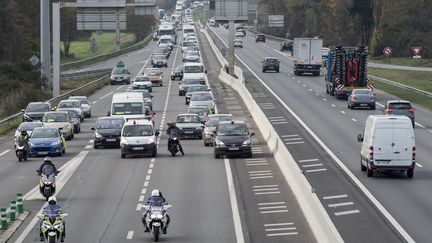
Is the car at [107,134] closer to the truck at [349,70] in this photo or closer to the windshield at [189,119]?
the windshield at [189,119]

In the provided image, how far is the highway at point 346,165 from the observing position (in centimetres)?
2792

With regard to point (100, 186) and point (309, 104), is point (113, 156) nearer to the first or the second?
point (100, 186)

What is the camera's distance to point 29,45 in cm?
13462

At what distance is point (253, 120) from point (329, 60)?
66.5ft

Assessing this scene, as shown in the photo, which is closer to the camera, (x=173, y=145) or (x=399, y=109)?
(x=173, y=145)

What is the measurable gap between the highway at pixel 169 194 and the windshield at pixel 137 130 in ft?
3.23

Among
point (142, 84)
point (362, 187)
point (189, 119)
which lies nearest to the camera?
point (362, 187)

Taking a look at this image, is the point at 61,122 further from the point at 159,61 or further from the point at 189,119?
the point at 159,61

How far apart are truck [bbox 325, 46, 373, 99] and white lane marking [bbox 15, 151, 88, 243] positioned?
32.2 m

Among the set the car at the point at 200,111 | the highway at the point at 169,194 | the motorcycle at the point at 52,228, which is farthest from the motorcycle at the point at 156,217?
the car at the point at 200,111

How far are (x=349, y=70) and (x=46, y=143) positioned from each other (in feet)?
113

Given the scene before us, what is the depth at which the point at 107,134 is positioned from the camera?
49531mm

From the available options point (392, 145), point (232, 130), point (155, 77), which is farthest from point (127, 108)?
point (155, 77)

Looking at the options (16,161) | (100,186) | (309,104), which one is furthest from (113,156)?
(309,104)
